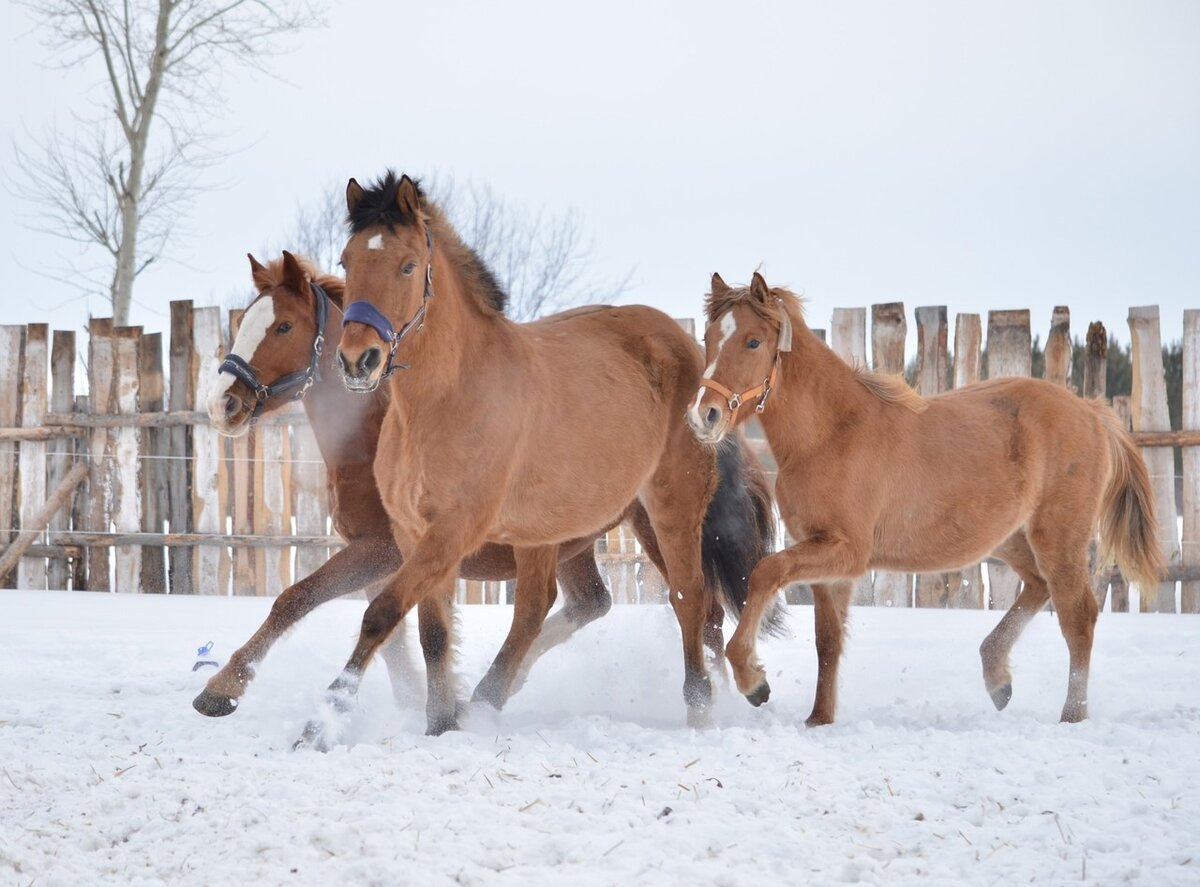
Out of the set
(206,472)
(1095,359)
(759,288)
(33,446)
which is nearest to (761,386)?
(759,288)

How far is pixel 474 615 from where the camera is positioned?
9289 mm

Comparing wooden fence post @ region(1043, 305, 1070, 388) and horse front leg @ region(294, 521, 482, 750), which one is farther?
wooden fence post @ region(1043, 305, 1070, 388)

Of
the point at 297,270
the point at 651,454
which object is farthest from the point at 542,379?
the point at 297,270

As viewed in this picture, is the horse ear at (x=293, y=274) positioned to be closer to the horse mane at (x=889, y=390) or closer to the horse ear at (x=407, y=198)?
the horse ear at (x=407, y=198)

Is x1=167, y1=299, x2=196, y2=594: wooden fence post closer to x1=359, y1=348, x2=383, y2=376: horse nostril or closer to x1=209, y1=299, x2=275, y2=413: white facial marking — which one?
x1=209, y1=299, x2=275, y2=413: white facial marking

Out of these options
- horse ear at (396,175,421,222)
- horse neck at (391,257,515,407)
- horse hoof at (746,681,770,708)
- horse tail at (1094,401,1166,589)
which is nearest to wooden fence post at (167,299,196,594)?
horse neck at (391,257,515,407)

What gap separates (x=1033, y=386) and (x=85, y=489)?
29.3 ft

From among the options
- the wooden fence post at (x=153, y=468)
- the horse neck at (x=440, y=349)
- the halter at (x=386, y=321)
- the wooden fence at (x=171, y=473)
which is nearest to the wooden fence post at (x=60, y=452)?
the wooden fence at (x=171, y=473)

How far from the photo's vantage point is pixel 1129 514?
5809mm

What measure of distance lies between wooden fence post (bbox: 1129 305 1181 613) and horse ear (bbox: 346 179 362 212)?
751 centimetres

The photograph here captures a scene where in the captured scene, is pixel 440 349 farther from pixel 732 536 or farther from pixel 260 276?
pixel 732 536

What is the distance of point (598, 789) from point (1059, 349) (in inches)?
294

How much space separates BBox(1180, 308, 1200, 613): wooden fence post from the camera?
9.68 meters

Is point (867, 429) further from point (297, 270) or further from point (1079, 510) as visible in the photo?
point (297, 270)
